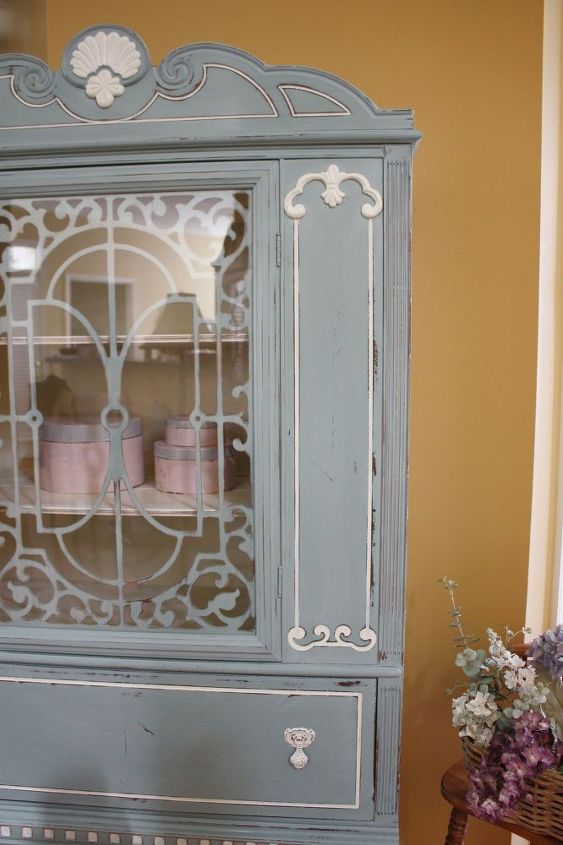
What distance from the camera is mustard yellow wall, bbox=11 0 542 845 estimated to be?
1555mm

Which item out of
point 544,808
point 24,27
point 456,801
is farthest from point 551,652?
point 24,27

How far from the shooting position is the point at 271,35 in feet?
5.28

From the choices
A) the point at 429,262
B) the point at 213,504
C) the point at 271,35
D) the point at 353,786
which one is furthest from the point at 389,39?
the point at 353,786

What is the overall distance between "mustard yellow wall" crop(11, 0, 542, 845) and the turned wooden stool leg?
0.34 metres

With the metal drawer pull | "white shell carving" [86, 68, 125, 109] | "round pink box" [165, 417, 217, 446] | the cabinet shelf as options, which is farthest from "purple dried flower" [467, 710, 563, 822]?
"white shell carving" [86, 68, 125, 109]

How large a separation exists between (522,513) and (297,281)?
0.91 m

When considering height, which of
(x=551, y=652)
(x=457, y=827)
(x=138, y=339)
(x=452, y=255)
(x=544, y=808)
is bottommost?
(x=457, y=827)

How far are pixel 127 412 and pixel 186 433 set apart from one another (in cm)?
12

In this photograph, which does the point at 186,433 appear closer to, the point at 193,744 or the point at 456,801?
the point at 193,744

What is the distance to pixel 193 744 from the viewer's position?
122 centimetres

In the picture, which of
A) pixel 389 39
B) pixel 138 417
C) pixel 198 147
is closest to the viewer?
pixel 198 147

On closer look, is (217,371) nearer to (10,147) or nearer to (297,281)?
(297,281)

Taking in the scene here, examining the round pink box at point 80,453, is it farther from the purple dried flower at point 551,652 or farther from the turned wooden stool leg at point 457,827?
the turned wooden stool leg at point 457,827

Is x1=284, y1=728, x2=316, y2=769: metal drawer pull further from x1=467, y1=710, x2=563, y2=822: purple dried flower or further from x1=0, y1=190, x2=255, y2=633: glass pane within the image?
x1=467, y1=710, x2=563, y2=822: purple dried flower
